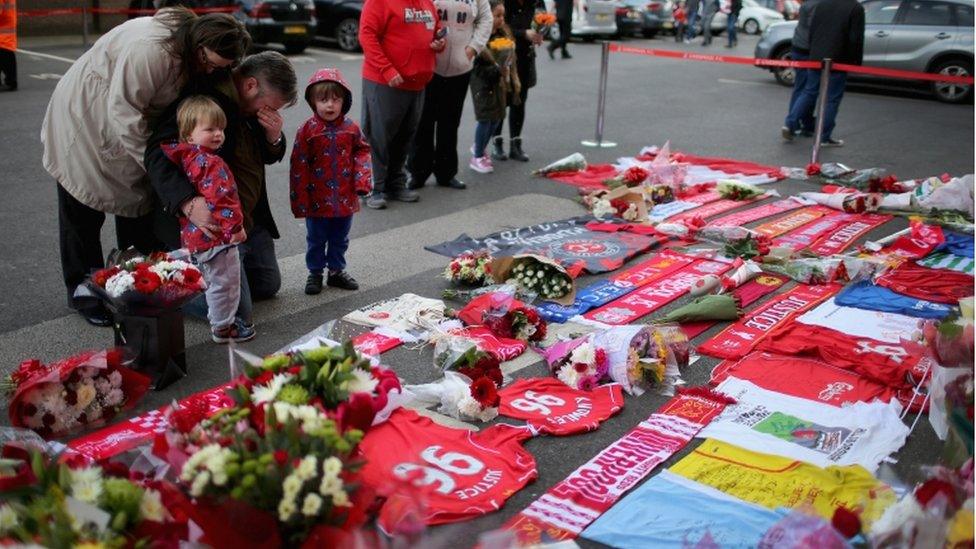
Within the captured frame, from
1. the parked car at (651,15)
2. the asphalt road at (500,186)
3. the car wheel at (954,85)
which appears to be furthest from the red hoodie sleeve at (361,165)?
the parked car at (651,15)

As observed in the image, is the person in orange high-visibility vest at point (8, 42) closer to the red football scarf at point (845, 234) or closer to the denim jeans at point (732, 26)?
the red football scarf at point (845, 234)

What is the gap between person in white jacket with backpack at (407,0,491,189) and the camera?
8008mm


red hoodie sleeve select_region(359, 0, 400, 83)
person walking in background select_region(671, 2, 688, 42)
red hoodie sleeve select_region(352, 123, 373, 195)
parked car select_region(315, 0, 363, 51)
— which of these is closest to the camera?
red hoodie sleeve select_region(352, 123, 373, 195)

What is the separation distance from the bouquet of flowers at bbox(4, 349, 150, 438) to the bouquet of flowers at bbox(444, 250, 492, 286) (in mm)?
Answer: 2227

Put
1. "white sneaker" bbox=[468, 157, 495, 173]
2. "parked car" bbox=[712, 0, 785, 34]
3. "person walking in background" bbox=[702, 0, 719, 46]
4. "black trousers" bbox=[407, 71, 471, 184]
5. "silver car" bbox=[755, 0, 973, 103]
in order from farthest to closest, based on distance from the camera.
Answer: "parked car" bbox=[712, 0, 785, 34], "person walking in background" bbox=[702, 0, 719, 46], "silver car" bbox=[755, 0, 973, 103], "white sneaker" bbox=[468, 157, 495, 173], "black trousers" bbox=[407, 71, 471, 184]

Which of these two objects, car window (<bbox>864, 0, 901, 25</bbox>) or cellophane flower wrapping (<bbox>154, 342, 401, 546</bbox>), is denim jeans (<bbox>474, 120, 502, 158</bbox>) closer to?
cellophane flower wrapping (<bbox>154, 342, 401, 546</bbox>)

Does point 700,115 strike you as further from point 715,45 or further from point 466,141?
point 715,45

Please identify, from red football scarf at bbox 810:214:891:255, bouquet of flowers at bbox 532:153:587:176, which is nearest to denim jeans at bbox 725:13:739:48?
bouquet of flowers at bbox 532:153:587:176

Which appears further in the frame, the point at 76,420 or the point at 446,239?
the point at 446,239

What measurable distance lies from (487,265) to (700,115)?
7891 mm

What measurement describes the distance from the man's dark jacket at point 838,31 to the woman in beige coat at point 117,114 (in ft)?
25.1

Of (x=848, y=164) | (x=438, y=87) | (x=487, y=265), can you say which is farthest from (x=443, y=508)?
(x=848, y=164)

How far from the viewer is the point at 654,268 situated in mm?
6527

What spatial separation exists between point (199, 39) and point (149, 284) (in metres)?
1.18
